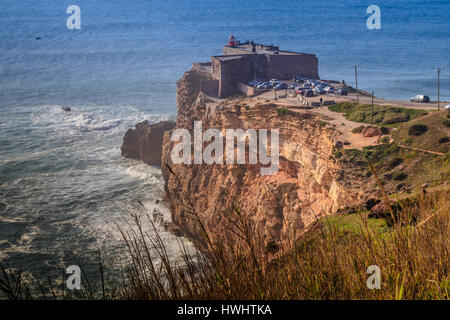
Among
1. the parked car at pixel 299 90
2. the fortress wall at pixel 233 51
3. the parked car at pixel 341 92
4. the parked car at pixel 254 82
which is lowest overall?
the parked car at pixel 341 92

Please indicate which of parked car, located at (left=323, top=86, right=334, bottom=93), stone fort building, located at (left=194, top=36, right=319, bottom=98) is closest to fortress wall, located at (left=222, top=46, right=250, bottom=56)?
stone fort building, located at (left=194, top=36, right=319, bottom=98)

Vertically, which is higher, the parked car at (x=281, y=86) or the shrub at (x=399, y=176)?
the parked car at (x=281, y=86)

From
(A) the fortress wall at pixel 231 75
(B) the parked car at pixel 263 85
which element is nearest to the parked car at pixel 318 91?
(B) the parked car at pixel 263 85

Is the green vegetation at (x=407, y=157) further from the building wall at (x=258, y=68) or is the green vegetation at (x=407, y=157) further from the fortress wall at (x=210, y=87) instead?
the fortress wall at (x=210, y=87)

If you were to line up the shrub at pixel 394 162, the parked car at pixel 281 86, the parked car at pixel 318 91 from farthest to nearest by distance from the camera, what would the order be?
the parked car at pixel 281 86 → the parked car at pixel 318 91 → the shrub at pixel 394 162

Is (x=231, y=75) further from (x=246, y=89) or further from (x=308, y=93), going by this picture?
(x=308, y=93)
